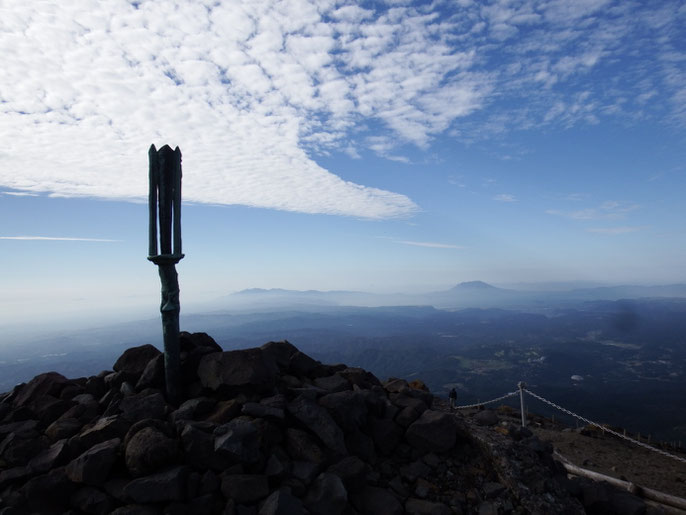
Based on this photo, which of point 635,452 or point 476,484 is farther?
point 635,452

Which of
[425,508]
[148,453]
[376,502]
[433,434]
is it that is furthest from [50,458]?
[433,434]

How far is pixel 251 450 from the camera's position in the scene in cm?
549

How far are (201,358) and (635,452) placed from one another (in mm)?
15159

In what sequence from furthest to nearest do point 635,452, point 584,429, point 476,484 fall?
point 584,429 → point 635,452 → point 476,484

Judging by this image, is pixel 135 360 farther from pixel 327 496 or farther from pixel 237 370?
pixel 327 496

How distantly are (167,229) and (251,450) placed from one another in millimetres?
4448

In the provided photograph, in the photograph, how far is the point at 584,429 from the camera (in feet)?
49.7

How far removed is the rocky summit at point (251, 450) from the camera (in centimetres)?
503

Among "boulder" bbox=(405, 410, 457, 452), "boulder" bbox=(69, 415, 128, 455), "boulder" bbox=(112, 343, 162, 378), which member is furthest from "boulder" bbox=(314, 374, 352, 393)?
"boulder" bbox=(69, 415, 128, 455)

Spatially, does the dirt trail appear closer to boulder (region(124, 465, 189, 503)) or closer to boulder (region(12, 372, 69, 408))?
boulder (region(124, 465, 189, 503))

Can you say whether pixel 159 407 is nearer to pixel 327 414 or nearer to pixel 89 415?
pixel 89 415

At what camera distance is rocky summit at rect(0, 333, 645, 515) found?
5.03 m

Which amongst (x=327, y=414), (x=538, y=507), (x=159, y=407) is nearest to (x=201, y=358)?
(x=159, y=407)

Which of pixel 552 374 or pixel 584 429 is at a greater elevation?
pixel 584 429
